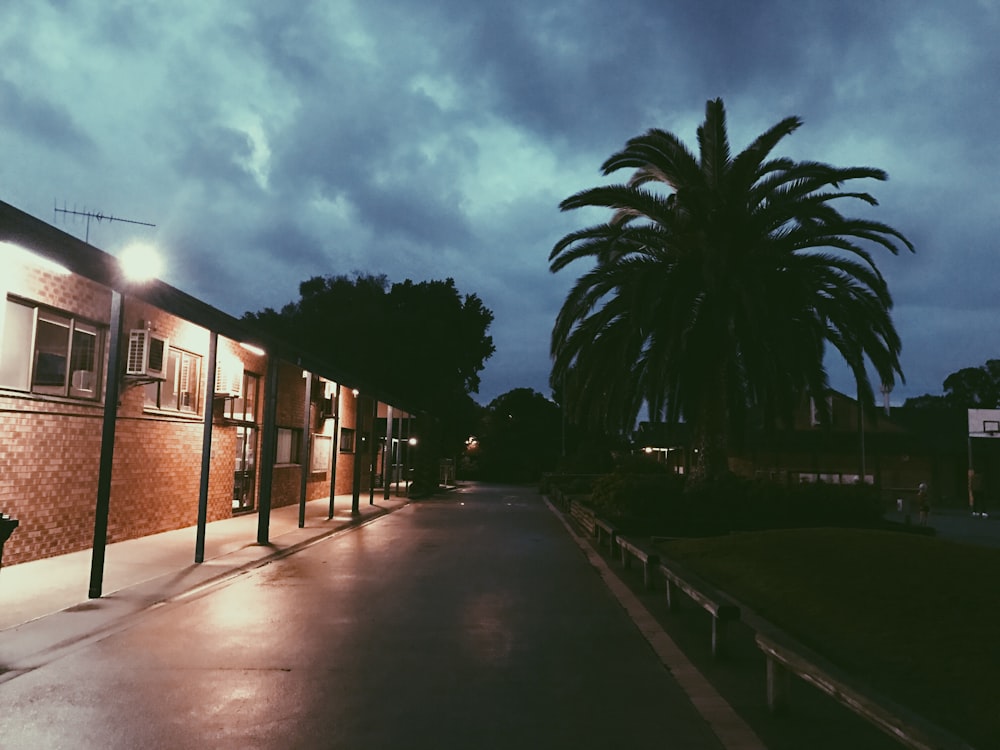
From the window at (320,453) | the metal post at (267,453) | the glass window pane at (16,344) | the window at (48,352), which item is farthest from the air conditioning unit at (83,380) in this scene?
the window at (320,453)

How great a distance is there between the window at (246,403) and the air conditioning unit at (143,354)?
4.92 meters

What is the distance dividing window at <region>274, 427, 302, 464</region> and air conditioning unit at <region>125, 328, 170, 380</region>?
30.9 feet

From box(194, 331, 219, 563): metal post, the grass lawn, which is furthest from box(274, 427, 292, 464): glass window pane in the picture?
the grass lawn

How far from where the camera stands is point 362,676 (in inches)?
251

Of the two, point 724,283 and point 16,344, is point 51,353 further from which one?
point 724,283

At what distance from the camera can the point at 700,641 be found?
7781 mm

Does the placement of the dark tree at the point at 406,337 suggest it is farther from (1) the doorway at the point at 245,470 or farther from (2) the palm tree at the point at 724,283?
(2) the palm tree at the point at 724,283

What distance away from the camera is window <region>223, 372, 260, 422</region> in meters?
20.5

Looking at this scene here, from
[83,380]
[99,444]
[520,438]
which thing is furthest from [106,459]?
[520,438]

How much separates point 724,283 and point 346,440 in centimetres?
2171

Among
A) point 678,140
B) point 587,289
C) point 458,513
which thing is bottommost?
point 458,513

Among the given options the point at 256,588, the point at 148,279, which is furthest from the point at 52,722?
the point at 148,279

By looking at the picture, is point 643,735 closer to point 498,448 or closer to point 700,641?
point 700,641

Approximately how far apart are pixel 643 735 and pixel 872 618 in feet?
14.4
